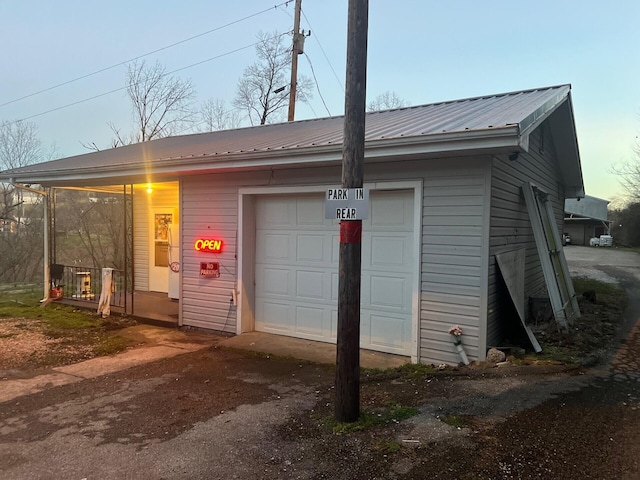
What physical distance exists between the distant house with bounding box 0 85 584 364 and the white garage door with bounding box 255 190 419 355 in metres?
0.02

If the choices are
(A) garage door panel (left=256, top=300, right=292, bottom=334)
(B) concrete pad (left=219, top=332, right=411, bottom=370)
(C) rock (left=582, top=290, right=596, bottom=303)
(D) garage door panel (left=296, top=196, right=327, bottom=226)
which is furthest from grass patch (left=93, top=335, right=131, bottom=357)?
(C) rock (left=582, top=290, right=596, bottom=303)

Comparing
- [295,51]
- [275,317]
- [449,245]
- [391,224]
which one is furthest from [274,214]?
[295,51]

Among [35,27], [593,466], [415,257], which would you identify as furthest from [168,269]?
[35,27]

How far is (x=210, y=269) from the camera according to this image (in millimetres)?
7496

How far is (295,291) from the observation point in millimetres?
7062

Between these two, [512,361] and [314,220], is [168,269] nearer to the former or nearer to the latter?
[314,220]

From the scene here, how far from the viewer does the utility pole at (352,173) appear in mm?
3541

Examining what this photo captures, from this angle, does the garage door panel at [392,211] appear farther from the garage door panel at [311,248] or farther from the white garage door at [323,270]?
the garage door panel at [311,248]

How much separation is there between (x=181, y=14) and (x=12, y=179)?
26.4ft

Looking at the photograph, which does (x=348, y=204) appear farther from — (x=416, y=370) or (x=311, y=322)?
(x=311, y=322)

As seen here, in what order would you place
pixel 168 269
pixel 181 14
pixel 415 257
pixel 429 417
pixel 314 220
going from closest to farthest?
pixel 429 417 < pixel 415 257 < pixel 314 220 < pixel 168 269 < pixel 181 14

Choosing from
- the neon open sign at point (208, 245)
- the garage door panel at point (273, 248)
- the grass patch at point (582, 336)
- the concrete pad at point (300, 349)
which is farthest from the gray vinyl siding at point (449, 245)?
the neon open sign at point (208, 245)

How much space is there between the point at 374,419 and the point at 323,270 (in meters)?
3.23

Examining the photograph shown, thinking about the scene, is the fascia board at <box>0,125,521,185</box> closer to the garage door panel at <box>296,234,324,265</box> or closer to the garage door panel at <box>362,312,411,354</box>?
the garage door panel at <box>296,234,324,265</box>
